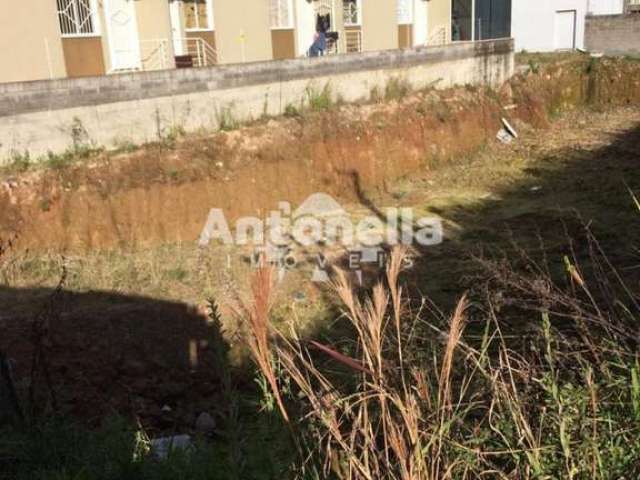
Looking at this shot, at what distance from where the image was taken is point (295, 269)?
9039 mm

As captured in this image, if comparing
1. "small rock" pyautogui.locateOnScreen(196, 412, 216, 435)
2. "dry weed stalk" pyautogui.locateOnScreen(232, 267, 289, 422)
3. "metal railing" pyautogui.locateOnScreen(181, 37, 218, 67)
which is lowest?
"small rock" pyautogui.locateOnScreen(196, 412, 216, 435)

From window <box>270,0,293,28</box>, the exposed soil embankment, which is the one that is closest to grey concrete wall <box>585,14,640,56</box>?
the exposed soil embankment

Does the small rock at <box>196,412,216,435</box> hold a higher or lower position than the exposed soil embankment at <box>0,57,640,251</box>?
lower

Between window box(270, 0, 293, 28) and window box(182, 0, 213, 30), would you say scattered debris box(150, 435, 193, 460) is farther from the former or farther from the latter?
window box(270, 0, 293, 28)

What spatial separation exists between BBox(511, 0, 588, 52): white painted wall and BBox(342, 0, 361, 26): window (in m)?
9.99

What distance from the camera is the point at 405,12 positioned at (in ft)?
71.1

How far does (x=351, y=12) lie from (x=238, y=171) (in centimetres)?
1055

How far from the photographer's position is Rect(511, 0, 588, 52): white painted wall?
84.7 feet

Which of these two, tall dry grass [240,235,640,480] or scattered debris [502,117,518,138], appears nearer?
tall dry grass [240,235,640,480]

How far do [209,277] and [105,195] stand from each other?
240 cm

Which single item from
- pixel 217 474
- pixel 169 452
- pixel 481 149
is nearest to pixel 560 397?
pixel 217 474

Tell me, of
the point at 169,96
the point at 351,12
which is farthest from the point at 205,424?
the point at 351,12

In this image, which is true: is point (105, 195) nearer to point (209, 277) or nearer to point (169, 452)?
point (209, 277)

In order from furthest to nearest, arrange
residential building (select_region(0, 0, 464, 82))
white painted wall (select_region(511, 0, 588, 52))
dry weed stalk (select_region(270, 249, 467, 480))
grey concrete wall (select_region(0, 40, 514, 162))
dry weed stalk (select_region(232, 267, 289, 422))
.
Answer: white painted wall (select_region(511, 0, 588, 52)) → residential building (select_region(0, 0, 464, 82)) → grey concrete wall (select_region(0, 40, 514, 162)) → dry weed stalk (select_region(270, 249, 467, 480)) → dry weed stalk (select_region(232, 267, 289, 422))
